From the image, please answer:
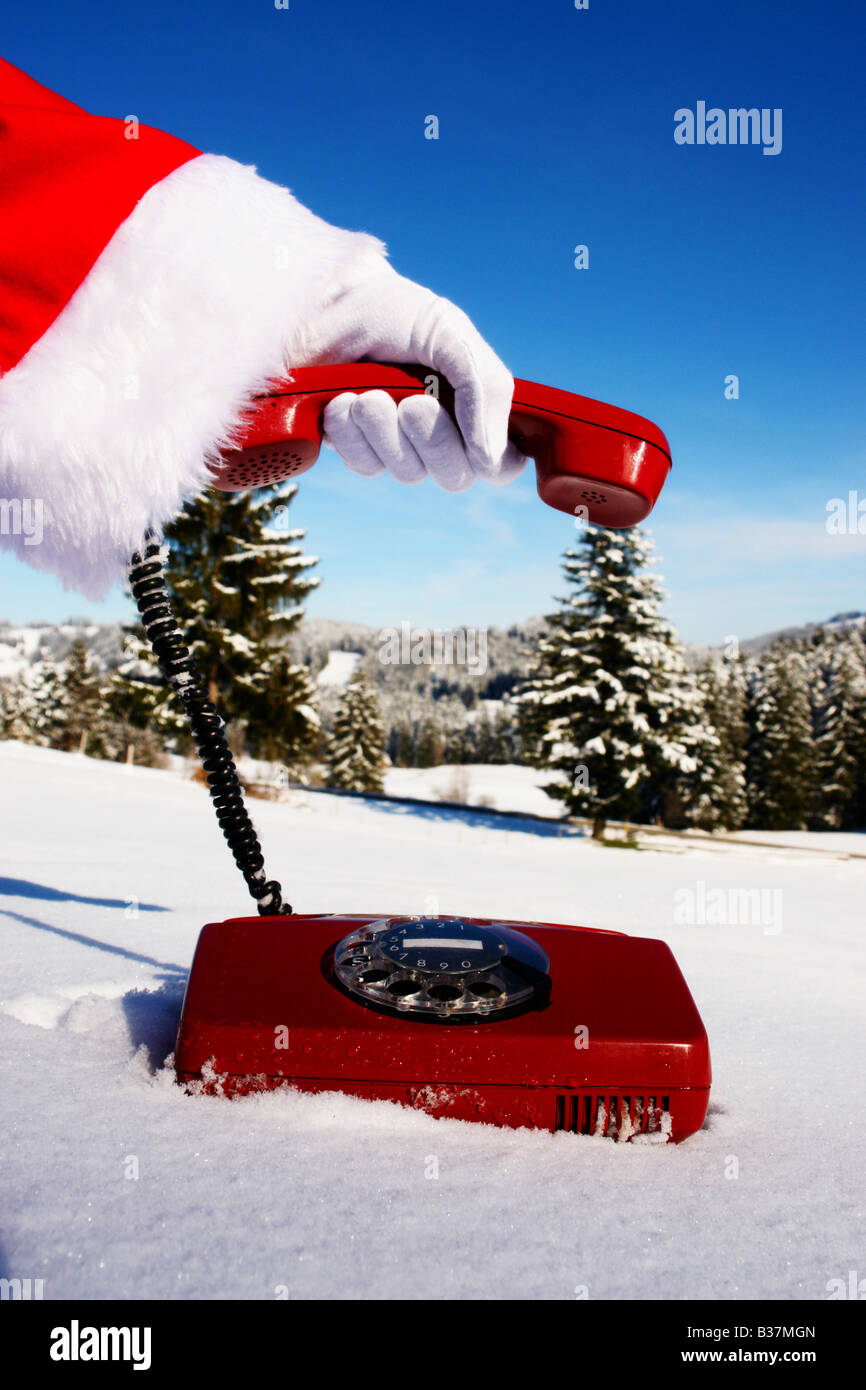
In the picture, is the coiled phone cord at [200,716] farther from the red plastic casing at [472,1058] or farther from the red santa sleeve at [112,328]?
the red plastic casing at [472,1058]

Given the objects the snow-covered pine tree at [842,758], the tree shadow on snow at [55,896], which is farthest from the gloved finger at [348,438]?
the snow-covered pine tree at [842,758]

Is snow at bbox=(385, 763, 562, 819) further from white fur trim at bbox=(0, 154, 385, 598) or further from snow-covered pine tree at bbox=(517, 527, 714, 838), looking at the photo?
white fur trim at bbox=(0, 154, 385, 598)

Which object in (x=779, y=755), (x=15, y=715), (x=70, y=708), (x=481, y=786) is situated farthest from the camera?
(x=481, y=786)

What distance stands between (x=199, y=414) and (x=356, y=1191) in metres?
0.90

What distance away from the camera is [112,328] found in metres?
0.99

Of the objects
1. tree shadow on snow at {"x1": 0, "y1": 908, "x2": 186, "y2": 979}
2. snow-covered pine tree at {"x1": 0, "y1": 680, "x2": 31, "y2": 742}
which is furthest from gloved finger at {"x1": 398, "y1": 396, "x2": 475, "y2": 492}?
snow-covered pine tree at {"x1": 0, "y1": 680, "x2": 31, "y2": 742}

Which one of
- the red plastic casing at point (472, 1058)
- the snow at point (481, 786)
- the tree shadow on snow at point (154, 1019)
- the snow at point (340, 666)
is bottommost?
the snow at point (481, 786)

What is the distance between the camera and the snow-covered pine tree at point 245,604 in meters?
17.2

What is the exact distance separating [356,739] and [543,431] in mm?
38940

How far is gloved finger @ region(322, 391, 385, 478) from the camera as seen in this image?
1.14 meters

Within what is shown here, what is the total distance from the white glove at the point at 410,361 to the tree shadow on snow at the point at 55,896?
4.64ft

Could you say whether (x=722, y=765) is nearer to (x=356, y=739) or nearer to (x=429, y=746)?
(x=356, y=739)

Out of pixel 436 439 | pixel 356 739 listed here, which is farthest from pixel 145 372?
pixel 356 739

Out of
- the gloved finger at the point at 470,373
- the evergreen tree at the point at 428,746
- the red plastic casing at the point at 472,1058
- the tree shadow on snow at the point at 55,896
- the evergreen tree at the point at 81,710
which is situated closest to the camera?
the red plastic casing at the point at 472,1058
